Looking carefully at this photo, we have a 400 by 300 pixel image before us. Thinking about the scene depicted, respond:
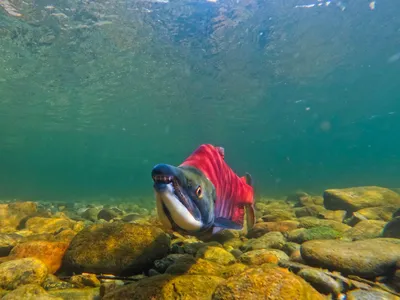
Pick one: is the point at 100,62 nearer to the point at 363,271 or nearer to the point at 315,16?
the point at 315,16

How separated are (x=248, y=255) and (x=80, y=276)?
193 cm

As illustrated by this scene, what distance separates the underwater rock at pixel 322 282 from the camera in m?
2.68

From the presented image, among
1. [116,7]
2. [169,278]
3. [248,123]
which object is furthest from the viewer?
[248,123]

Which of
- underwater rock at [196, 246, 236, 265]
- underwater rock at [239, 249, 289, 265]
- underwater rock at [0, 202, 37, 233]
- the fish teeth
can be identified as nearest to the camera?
the fish teeth

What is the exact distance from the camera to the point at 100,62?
20406mm

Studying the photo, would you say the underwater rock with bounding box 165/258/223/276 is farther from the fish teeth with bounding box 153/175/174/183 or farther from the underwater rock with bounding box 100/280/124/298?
the fish teeth with bounding box 153/175/174/183

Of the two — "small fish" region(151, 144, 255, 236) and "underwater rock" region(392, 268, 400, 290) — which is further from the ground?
"small fish" region(151, 144, 255, 236)

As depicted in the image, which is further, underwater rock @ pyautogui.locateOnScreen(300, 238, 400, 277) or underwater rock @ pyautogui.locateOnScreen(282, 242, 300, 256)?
underwater rock @ pyautogui.locateOnScreen(282, 242, 300, 256)

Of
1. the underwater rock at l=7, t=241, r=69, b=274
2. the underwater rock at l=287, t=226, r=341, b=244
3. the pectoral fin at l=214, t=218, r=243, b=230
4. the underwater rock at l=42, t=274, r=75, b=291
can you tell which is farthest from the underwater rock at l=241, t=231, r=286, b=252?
the underwater rock at l=7, t=241, r=69, b=274

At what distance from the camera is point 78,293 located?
2.82 metres

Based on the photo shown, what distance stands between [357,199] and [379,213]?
1150mm

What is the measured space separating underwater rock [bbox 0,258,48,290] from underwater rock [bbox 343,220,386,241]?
4462 mm

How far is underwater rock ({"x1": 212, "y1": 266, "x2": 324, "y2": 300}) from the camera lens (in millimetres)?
2133

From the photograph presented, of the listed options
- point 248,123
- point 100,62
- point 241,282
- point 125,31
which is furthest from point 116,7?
point 248,123
